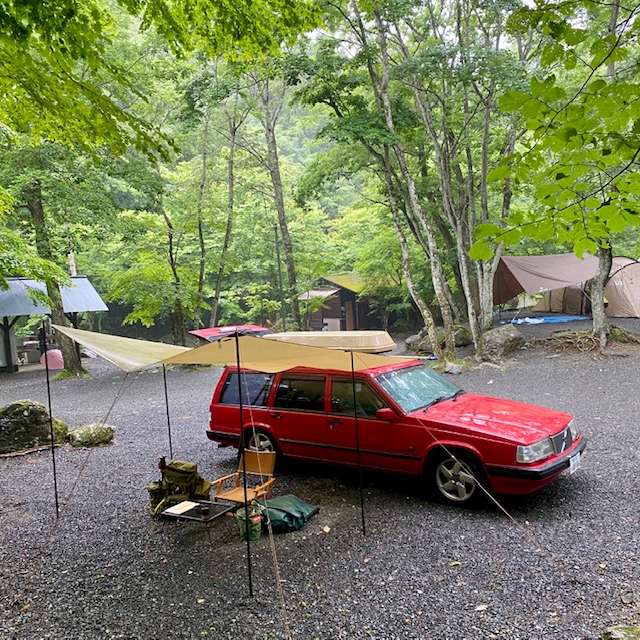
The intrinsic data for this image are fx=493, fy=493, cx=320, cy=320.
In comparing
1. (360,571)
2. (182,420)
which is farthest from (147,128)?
(182,420)

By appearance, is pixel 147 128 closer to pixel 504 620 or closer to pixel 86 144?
pixel 86 144

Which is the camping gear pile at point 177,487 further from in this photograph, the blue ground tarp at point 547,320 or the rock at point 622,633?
the blue ground tarp at point 547,320

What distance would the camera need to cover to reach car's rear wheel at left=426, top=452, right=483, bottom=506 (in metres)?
4.83

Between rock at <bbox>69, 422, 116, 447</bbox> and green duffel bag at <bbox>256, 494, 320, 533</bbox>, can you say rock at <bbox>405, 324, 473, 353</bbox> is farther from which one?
green duffel bag at <bbox>256, 494, 320, 533</bbox>

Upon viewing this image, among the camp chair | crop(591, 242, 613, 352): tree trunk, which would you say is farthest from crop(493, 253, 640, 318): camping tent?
the camp chair

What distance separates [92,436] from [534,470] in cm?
723

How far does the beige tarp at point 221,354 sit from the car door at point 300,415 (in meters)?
0.63

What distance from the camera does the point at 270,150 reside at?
19828mm

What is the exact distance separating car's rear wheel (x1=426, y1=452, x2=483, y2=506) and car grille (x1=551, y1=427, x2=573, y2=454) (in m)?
0.77

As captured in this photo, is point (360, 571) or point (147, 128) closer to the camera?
point (360, 571)

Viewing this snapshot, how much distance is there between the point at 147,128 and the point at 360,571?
4.19 metres

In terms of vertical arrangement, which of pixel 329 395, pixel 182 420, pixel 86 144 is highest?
pixel 86 144

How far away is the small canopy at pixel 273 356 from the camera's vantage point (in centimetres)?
433

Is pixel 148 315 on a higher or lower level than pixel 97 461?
higher
